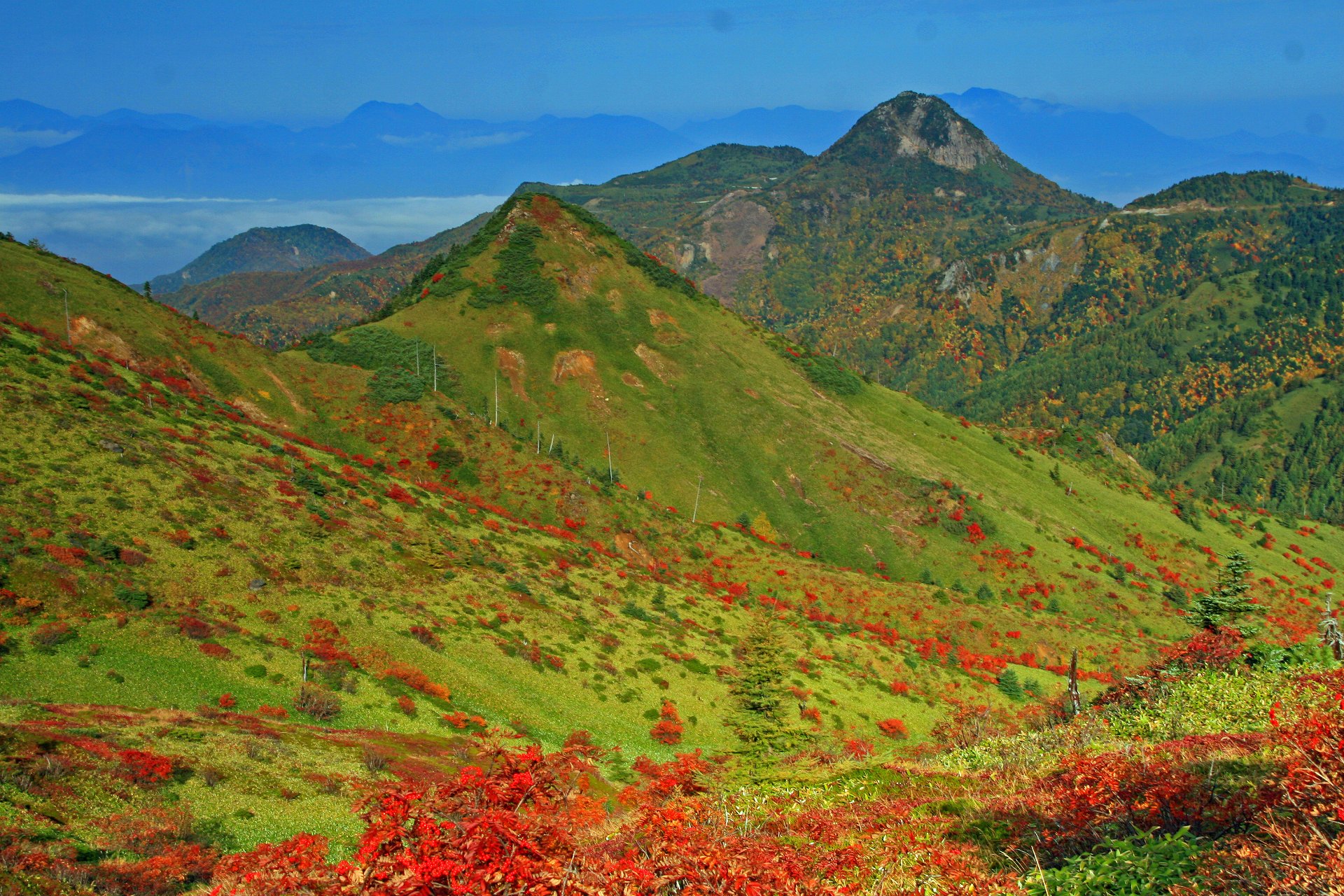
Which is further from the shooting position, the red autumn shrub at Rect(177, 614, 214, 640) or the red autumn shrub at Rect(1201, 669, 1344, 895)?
the red autumn shrub at Rect(177, 614, 214, 640)

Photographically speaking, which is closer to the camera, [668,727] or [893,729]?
[668,727]

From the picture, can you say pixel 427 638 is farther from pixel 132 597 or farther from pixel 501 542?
pixel 501 542

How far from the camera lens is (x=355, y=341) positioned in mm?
121125

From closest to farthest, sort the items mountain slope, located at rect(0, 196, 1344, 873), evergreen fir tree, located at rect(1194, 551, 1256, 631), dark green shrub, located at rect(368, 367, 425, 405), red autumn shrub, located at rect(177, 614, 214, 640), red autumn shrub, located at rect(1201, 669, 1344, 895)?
red autumn shrub, located at rect(1201, 669, 1344, 895), mountain slope, located at rect(0, 196, 1344, 873), red autumn shrub, located at rect(177, 614, 214, 640), evergreen fir tree, located at rect(1194, 551, 1256, 631), dark green shrub, located at rect(368, 367, 425, 405)

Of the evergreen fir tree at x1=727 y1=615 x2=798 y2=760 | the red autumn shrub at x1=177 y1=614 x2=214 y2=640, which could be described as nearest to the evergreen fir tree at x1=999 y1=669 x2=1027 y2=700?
the evergreen fir tree at x1=727 y1=615 x2=798 y2=760

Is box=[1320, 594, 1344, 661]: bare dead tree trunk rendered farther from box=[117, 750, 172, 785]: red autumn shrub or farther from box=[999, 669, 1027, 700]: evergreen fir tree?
box=[999, 669, 1027, 700]: evergreen fir tree

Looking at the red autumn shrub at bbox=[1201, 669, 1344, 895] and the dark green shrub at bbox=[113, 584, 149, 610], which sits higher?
the red autumn shrub at bbox=[1201, 669, 1344, 895]

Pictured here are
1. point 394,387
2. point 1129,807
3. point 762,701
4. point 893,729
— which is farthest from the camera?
point 394,387

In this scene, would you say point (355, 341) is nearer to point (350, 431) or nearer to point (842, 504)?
point (350, 431)

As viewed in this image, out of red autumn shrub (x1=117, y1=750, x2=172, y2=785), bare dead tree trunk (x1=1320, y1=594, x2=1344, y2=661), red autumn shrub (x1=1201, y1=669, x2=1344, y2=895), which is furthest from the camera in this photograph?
bare dead tree trunk (x1=1320, y1=594, x2=1344, y2=661)

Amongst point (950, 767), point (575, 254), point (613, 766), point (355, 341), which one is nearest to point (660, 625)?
point (613, 766)

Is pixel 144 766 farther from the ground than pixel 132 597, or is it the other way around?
pixel 132 597

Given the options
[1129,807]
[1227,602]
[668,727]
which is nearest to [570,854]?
[1129,807]

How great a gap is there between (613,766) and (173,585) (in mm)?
27305
